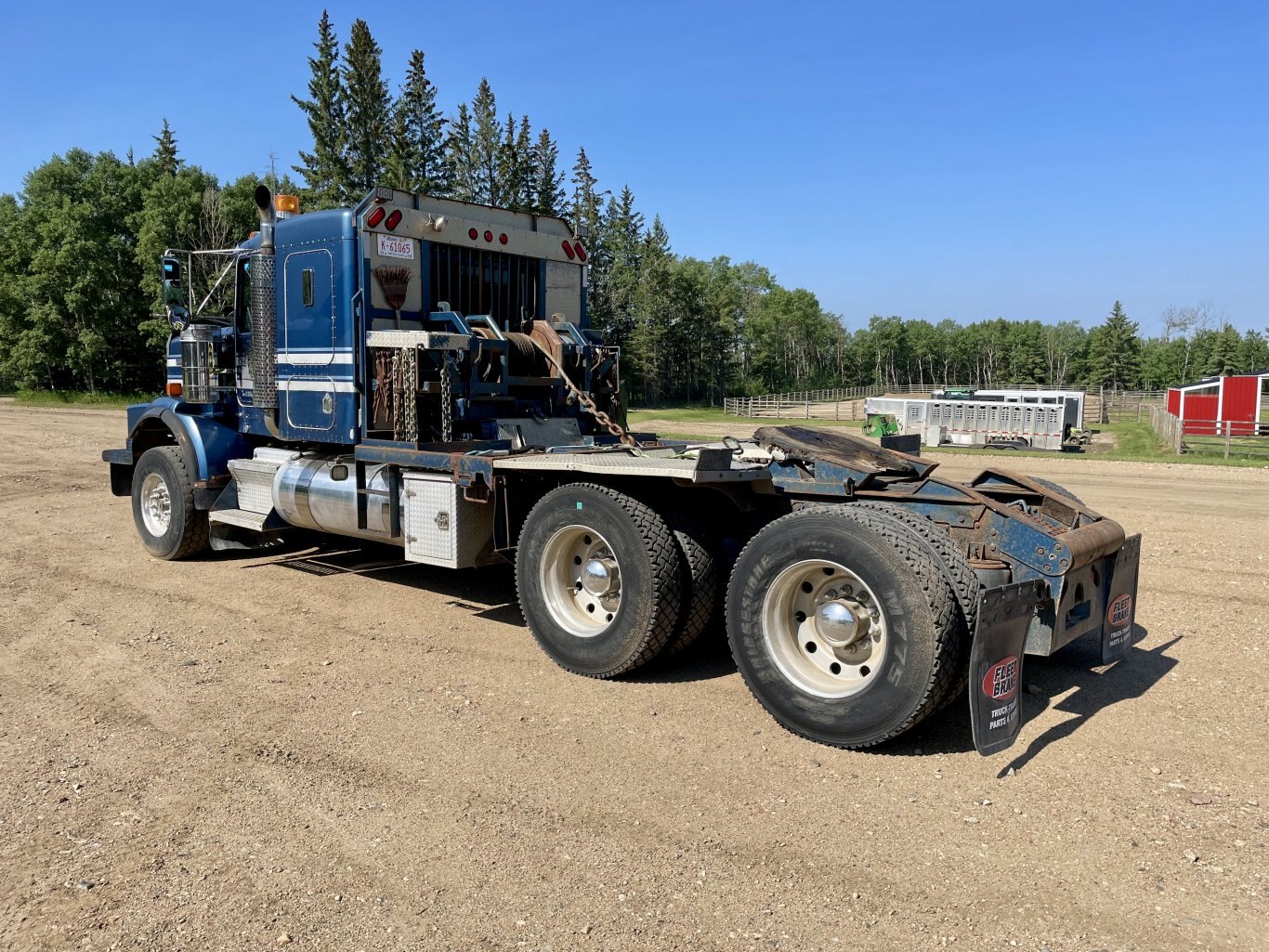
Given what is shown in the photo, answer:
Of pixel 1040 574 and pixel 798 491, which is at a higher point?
pixel 798 491

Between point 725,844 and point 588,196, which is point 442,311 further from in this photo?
point 588,196

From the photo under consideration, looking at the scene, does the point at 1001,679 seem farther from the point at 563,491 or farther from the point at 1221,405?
the point at 1221,405

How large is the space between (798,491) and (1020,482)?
4.66 feet

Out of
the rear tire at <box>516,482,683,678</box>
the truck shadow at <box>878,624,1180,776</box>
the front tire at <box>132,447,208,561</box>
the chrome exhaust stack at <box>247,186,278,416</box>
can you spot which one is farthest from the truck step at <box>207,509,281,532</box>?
the truck shadow at <box>878,624,1180,776</box>

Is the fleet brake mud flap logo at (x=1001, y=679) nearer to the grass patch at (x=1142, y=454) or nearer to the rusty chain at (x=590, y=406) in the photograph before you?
the rusty chain at (x=590, y=406)

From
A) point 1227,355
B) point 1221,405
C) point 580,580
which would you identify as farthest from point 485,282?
point 1227,355

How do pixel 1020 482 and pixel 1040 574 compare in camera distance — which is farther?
Answer: pixel 1020 482

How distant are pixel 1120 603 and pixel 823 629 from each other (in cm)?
196

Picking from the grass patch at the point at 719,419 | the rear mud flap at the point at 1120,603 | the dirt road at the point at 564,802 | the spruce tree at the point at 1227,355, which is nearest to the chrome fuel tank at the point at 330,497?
the dirt road at the point at 564,802

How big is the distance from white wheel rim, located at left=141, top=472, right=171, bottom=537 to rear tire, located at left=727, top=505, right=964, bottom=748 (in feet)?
22.7

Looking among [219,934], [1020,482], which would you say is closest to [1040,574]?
[1020,482]

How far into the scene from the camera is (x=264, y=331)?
8.25m

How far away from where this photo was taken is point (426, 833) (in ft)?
12.4

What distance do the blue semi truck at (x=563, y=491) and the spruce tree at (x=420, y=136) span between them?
4714 centimetres
